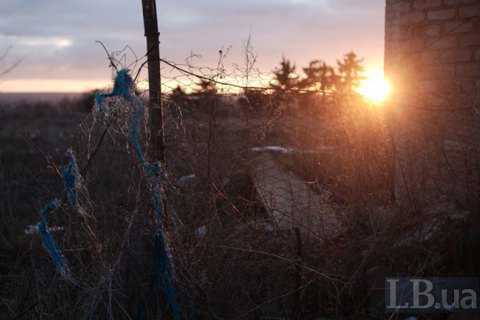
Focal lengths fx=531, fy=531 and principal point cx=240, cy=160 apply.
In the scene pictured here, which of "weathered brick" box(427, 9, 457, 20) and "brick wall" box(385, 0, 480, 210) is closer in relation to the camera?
"brick wall" box(385, 0, 480, 210)

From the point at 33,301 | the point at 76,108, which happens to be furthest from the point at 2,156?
the point at 76,108

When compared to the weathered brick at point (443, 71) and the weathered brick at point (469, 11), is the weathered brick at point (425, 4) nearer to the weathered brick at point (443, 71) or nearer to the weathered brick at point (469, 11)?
the weathered brick at point (469, 11)

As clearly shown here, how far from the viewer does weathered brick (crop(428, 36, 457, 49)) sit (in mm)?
5457

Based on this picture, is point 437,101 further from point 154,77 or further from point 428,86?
point 154,77

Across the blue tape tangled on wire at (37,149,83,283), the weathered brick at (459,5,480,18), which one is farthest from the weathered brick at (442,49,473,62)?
the blue tape tangled on wire at (37,149,83,283)

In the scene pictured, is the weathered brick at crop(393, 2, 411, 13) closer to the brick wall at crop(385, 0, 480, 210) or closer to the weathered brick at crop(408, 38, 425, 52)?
the brick wall at crop(385, 0, 480, 210)

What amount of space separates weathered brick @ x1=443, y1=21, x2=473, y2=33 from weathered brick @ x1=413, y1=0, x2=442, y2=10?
0.80ft

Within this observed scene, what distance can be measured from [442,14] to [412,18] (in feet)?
1.04

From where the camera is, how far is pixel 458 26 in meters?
5.41

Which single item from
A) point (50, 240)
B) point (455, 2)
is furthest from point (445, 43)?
point (50, 240)

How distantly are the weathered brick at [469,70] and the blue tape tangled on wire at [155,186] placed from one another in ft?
11.6

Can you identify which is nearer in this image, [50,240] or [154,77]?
[50,240]

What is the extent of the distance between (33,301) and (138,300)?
2.59 feet

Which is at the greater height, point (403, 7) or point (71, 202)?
point (403, 7)
